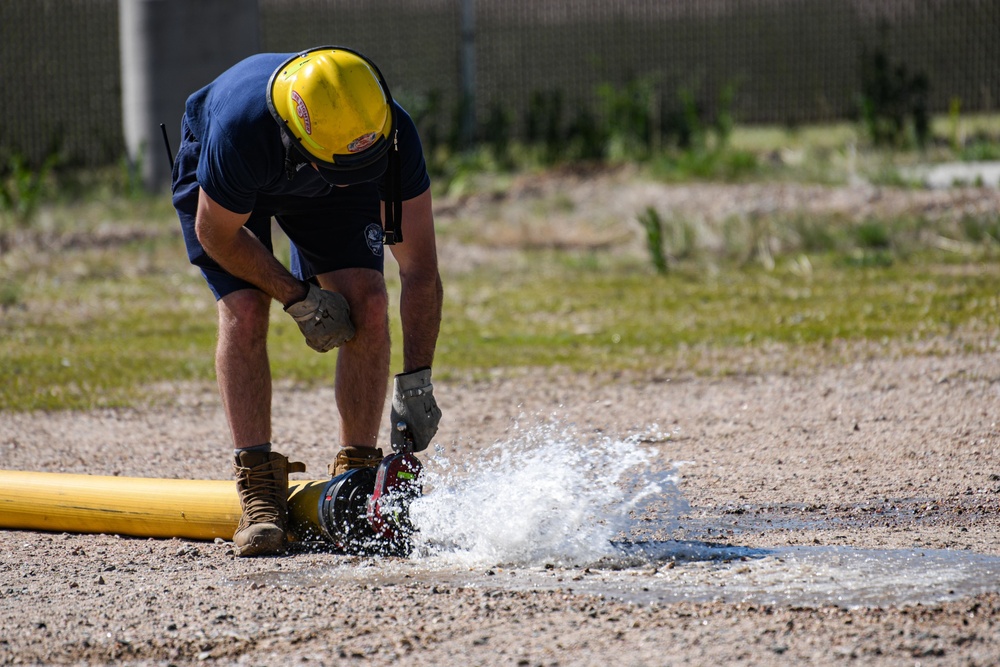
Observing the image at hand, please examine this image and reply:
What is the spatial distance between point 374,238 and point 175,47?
416 inches

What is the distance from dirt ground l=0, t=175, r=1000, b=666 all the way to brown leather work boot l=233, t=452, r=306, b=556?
0.21 feet

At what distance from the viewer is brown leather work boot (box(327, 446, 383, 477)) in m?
4.26

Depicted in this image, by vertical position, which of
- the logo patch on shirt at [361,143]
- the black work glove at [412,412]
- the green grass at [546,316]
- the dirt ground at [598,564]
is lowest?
the green grass at [546,316]

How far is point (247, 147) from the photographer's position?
3.73m

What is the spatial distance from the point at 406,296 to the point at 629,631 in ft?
→ 5.02

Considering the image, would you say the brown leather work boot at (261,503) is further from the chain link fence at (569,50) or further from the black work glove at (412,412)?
the chain link fence at (569,50)

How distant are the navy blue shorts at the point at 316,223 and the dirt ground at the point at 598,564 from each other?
3.30 ft

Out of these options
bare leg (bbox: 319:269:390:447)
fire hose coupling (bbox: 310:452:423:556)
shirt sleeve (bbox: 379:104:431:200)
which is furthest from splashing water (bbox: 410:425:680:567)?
shirt sleeve (bbox: 379:104:431:200)

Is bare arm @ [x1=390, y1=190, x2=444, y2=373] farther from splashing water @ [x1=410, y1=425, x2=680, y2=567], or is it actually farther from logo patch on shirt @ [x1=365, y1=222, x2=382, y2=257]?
splashing water @ [x1=410, y1=425, x2=680, y2=567]

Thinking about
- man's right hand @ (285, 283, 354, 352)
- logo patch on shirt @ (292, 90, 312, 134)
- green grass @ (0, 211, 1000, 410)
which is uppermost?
logo patch on shirt @ (292, 90, 312, 134)

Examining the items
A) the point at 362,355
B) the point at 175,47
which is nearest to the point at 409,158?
the point at 362,355

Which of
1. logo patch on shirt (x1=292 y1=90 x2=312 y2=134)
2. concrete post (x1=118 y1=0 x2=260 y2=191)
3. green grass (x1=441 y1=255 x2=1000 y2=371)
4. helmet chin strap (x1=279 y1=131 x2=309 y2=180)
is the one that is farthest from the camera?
concrete post (x1=118 y1=0 x2=260 y2=191)

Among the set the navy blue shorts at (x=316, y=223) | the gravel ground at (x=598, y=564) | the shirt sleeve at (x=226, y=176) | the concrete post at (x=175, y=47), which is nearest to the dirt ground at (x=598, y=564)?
the gravel ground at (x=598, y=564)

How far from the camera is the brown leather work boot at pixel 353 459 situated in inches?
168
